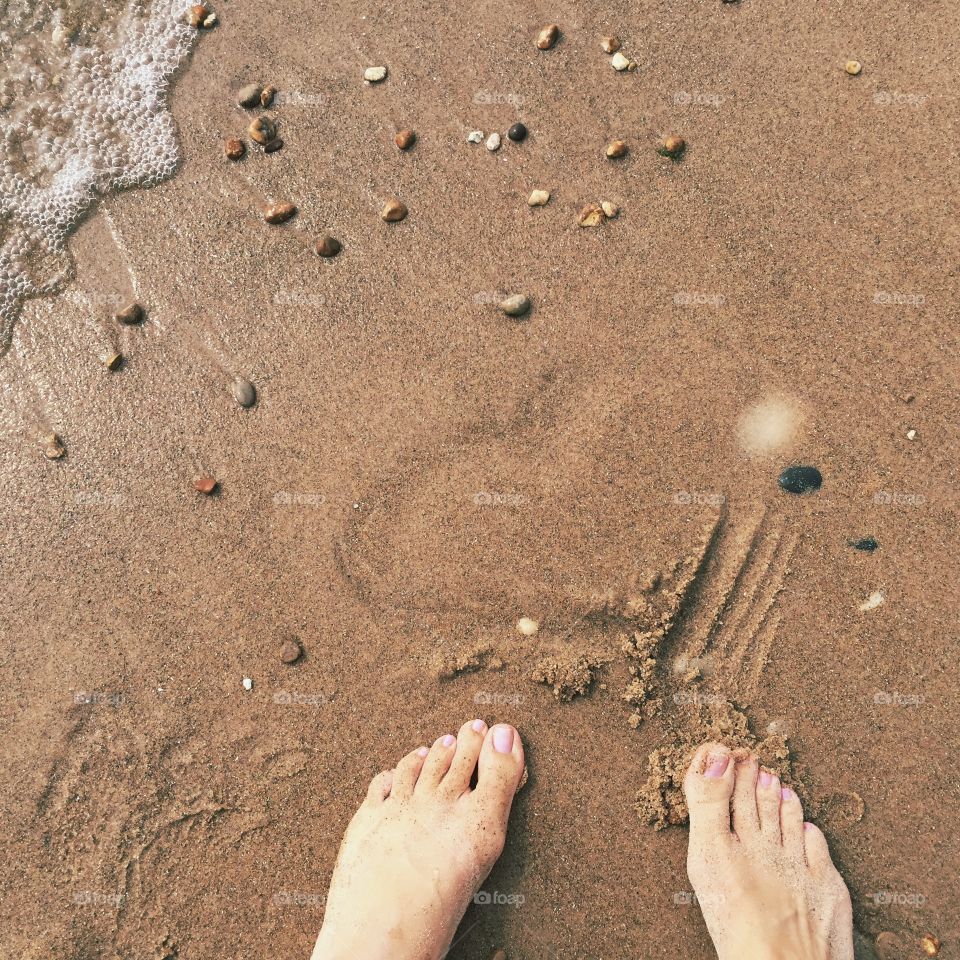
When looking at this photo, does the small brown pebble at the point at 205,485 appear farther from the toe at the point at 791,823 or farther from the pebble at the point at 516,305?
the toe at the point at 791,823

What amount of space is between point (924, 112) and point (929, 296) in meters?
0.73

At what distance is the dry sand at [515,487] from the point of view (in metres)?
2.62

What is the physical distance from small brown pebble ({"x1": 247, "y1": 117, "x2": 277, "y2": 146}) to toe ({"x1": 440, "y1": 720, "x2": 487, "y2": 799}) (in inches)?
98.3

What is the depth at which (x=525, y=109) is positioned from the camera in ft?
9.32

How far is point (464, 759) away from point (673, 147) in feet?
8.26

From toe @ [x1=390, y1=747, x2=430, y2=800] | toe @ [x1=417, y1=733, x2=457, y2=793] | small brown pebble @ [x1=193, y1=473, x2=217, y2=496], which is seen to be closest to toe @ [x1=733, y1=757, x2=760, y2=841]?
toe @ [x1=417, y1=733, x2=457, y2=793]

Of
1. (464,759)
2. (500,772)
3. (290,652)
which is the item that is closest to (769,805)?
(500,772)

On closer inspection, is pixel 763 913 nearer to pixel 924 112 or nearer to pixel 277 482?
pixel 277 482

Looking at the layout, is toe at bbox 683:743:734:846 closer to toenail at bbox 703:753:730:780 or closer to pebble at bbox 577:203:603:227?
toenail at bbox 703:753:730:780

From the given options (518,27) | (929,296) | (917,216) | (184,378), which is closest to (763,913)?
(929,296)

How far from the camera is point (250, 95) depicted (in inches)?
114

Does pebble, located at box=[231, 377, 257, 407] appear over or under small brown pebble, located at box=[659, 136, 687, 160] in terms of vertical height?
under

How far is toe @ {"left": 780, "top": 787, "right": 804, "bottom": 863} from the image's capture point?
2617 mm

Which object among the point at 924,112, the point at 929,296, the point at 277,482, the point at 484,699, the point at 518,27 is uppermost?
the point at 518,27
